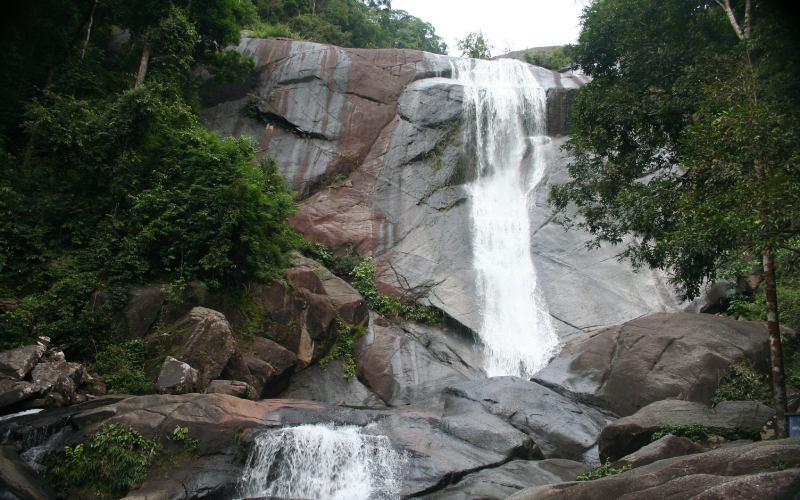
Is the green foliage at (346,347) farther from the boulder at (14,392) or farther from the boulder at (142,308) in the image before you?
the boulder at (14,392)

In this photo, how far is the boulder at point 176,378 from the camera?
12.6 metres

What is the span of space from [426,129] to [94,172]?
16.0 m

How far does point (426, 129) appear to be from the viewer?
91.8 ft

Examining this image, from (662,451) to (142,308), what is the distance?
38.9ft

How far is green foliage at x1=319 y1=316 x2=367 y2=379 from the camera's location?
17875mm

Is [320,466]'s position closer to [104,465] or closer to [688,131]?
[104,465]

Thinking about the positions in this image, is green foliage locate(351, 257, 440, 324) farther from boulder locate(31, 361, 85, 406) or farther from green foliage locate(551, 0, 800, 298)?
boulder locate(31, 361, 85, 406)

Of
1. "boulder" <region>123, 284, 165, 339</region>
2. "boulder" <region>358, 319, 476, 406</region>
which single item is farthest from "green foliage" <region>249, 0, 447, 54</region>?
"boulder" <region>123, 284, 165, 339</region>

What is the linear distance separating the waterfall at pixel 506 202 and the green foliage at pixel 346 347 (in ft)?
15.7

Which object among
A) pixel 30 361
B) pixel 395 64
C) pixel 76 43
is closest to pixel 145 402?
pixel 30 361

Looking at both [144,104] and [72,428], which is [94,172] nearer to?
[144,104]

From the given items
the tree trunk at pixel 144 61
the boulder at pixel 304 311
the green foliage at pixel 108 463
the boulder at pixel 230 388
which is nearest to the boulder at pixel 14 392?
the green foliage at pixel 108 463

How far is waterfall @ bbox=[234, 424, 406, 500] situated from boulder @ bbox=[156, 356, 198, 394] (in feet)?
8.12

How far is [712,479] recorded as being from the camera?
6.25 m
